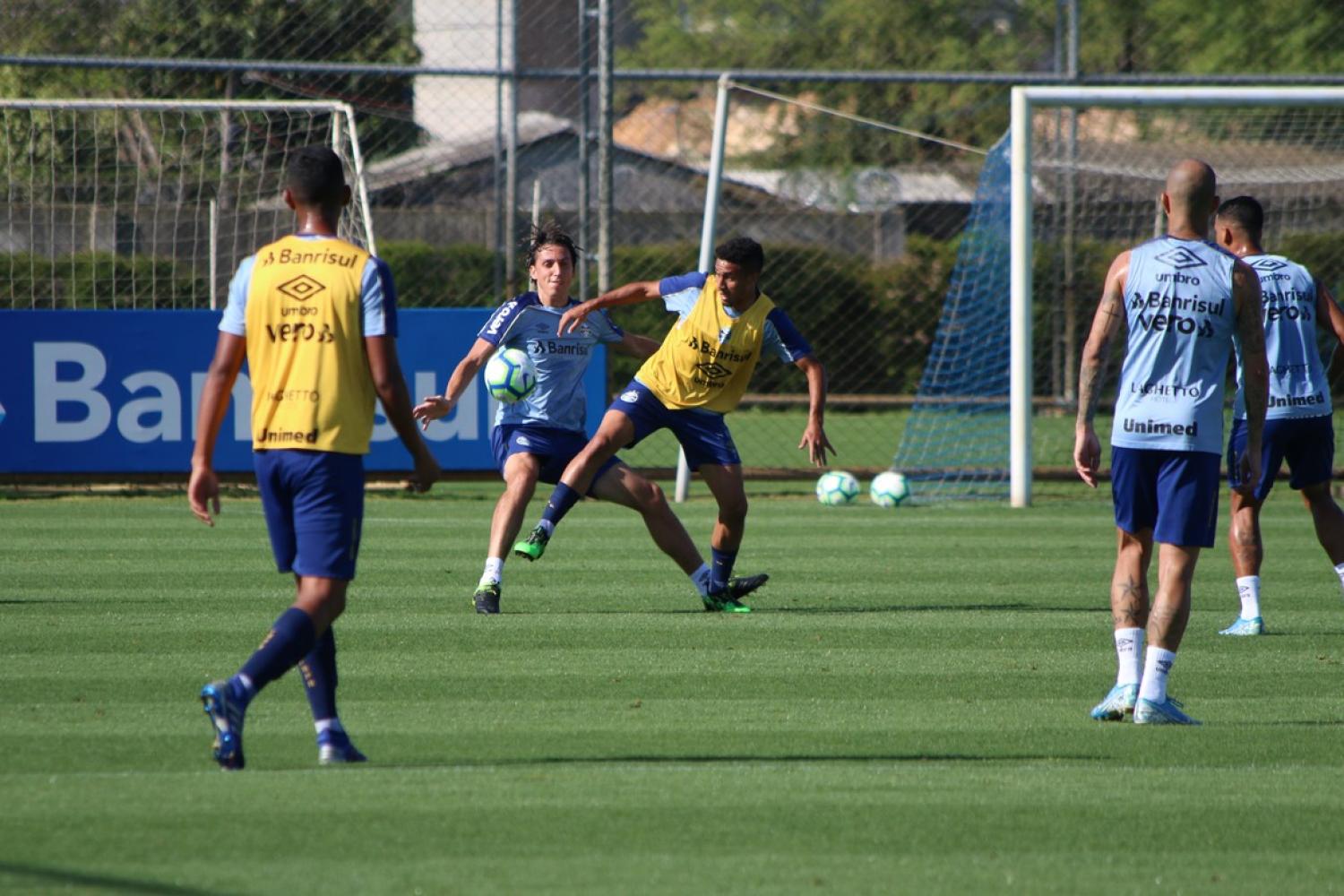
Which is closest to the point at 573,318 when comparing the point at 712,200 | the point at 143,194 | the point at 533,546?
the point at 533,546

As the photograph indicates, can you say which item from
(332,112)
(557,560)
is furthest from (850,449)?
(557,560)

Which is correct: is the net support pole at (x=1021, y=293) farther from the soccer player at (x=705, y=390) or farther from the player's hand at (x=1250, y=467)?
the player's hand at (x=1250, y=467)

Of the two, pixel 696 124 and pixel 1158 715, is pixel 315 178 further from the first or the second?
pixel 696 124

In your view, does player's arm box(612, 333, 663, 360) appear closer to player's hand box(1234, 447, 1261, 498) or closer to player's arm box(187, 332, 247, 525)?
player's hand box(1234, 447, 1261, 498)

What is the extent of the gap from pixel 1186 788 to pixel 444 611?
4814 millimetres

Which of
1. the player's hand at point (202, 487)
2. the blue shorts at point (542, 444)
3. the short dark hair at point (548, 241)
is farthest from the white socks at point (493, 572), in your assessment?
the player's hand at point (202, 487)

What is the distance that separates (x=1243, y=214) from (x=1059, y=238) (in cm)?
1239

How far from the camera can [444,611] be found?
374 inches

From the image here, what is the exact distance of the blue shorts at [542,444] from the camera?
33.3ft

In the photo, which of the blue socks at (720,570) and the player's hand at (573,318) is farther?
the blue socks at (720,570)

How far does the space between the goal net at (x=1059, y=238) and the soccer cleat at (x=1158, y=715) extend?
8676mm

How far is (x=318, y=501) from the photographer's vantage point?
5.57m

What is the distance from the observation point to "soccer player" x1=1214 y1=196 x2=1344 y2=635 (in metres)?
9.23

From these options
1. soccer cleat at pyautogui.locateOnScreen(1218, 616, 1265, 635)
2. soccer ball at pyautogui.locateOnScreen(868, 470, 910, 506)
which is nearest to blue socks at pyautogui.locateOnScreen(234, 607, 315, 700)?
soccer cleat at pyautogui.locateOnScreen(1218, 616, 1265, 635)
